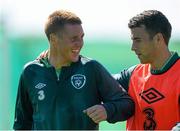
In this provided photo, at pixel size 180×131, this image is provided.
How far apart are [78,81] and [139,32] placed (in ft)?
1.53

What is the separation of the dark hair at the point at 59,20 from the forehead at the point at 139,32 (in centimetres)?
34

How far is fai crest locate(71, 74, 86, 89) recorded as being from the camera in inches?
213

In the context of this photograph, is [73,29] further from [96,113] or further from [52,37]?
[96,113]

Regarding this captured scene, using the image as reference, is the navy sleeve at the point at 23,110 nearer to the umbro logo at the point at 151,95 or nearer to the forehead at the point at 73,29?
the forehead at the point at 73,29

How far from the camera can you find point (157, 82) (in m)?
5.32

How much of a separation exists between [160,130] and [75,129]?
0.51 m

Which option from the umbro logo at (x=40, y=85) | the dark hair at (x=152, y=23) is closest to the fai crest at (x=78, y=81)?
the umbro logo at (x=40, y=85)

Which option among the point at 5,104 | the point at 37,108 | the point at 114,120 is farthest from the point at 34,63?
the point at 5,104

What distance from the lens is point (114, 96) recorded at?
5.37 m

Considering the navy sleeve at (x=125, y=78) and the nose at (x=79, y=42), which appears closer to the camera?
the nose at (x=79, y=42)

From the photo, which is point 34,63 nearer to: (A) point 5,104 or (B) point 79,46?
(B) point 79,46

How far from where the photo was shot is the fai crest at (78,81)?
541 cm

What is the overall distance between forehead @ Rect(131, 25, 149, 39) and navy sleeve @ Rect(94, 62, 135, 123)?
11.2 inches

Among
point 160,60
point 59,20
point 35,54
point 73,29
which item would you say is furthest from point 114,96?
point 35,54
